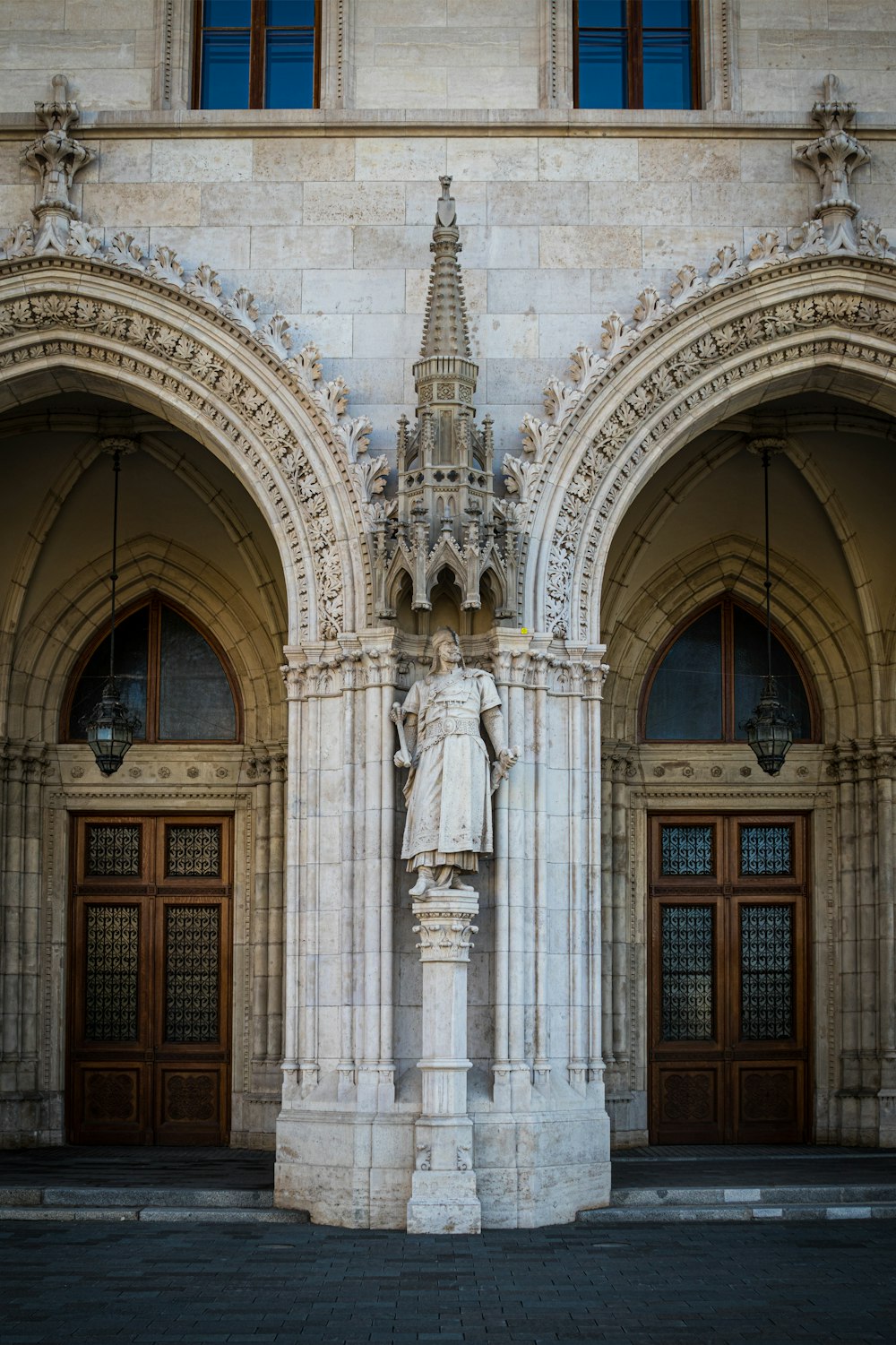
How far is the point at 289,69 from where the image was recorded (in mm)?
13836

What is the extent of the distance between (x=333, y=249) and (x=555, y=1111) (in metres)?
6.25

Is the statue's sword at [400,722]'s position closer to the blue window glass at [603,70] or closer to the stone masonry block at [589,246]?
the stone masonry block at [589,246]

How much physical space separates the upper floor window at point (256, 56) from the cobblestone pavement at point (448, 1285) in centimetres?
812

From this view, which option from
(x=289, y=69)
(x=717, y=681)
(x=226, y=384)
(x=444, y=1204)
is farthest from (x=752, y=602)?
(x=444, y=1204)

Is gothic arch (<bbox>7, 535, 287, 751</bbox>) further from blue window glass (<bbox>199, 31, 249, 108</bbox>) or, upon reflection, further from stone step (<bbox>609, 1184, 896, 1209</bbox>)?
stone step (<bbox>609, 1184, 896, 1209</bbox>)

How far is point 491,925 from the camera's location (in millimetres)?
12305

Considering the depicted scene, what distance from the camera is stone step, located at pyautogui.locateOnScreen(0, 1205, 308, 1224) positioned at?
12.1 meters

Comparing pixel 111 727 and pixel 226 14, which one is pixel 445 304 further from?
pixel 111 727

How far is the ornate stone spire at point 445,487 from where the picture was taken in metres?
12.0

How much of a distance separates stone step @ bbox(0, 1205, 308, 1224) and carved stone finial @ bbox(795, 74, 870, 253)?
7.71 metres

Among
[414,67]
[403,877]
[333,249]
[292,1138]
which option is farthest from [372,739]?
[414,67]

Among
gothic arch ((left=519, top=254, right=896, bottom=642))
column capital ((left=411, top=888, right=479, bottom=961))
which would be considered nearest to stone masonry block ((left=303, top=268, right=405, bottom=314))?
gothic arch ((left=519, top=254, right=896, bottom=642))

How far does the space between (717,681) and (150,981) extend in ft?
18.9

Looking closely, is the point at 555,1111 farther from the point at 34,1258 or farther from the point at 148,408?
the point at 148,408
